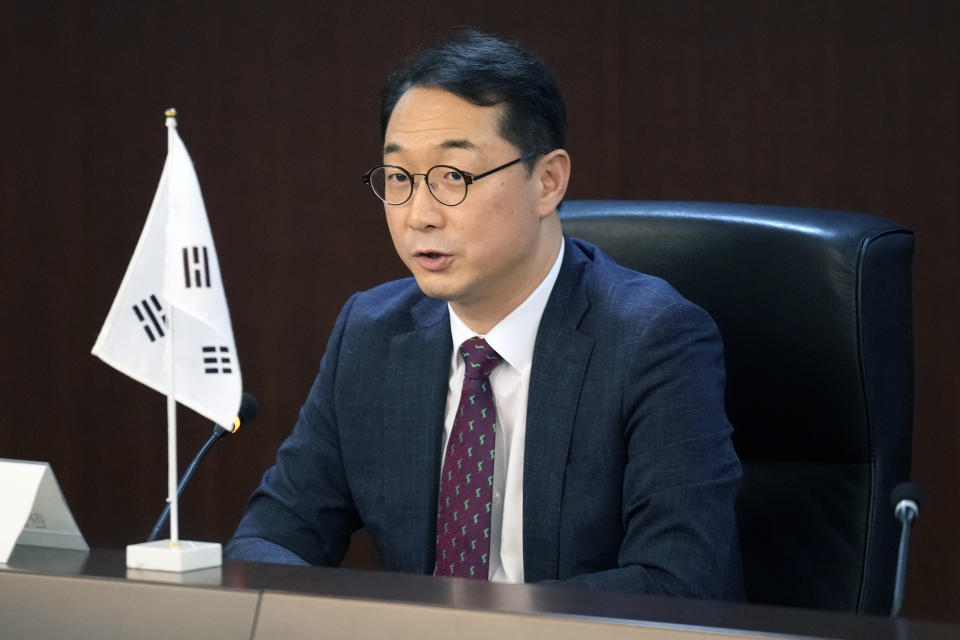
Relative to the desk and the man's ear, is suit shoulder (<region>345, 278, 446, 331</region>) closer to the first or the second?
the man's ear

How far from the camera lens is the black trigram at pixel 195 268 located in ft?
3.96

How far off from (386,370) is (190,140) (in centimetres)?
173

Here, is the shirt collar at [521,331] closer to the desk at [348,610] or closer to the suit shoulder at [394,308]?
the suit shoulder at [394,308]

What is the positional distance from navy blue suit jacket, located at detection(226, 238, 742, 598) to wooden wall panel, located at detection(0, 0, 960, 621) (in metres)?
1.24

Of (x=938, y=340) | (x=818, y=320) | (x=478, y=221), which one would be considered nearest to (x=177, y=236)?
(x=478, y=221)

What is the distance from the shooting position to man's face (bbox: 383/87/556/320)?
175 centimetres

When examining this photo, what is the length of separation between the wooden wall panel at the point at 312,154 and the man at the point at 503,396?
1.25m

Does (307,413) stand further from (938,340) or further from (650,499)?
(938,340)

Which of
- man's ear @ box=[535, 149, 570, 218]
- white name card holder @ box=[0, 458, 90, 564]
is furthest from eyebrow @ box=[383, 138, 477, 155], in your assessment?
white name card holder @ box=[0, 458, 90, 564]

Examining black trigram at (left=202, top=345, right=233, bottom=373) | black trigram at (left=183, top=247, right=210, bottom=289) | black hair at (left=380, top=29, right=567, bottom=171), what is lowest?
black trigram at (left=202, top=345, right=233, bottom=373)

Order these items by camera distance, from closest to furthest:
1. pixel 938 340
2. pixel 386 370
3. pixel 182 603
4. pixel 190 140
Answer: pixel 182 603 → pixel 386 370 → pixel 938 340 → pixel 190 140

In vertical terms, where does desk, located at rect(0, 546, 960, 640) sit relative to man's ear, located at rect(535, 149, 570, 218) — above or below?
below

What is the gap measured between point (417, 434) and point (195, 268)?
69 centimetres

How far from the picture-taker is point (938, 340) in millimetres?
2947
